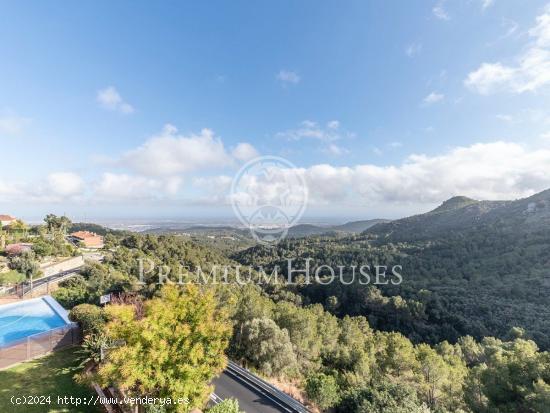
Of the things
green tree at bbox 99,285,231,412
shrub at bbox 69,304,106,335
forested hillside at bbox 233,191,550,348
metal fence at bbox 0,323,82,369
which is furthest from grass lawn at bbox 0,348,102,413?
forested hillside at bbox 233,191,550,348

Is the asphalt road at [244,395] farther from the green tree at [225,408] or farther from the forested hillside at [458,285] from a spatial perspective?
the forested hillside at [458,285]

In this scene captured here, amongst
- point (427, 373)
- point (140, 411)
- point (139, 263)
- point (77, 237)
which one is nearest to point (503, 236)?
point (427, 373)

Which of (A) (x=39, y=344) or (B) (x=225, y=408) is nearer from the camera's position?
(B) (x=225, y=408)

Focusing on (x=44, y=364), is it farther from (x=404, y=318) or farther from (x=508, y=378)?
(x=404, y=318)

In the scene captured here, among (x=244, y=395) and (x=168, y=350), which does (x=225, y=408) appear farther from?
(x=244, y=395)

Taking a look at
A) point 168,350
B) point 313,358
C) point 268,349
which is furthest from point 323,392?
point 313,358
